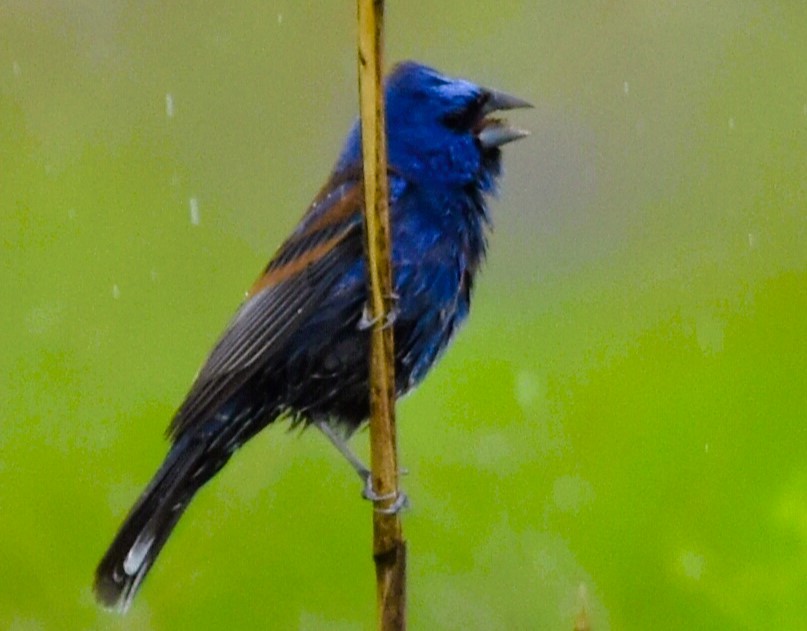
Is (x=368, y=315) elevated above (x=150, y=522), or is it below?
above

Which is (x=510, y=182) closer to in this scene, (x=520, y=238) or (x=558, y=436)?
(x=520, y=238)

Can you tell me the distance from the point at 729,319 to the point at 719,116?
287mm

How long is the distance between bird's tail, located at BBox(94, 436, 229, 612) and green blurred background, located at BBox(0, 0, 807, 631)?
3 cm

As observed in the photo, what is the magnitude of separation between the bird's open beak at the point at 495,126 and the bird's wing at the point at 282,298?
0.20m

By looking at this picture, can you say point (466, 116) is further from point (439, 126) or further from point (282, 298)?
point (282, 298)

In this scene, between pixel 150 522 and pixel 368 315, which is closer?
pixel 368 315

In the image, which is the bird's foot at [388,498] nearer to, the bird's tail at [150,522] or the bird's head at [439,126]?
the bird's tail at [150,522]

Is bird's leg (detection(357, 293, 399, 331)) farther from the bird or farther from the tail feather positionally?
the tail feather

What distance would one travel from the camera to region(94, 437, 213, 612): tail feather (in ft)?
5.66

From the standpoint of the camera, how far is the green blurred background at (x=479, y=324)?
5.80 ft

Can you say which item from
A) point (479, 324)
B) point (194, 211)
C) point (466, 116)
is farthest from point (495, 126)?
point (194, 211)

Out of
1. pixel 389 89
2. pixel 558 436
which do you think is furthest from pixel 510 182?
pixel 558 436

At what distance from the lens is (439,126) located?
173 cm

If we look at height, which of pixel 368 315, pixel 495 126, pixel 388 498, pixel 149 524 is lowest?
pixel 149 524
